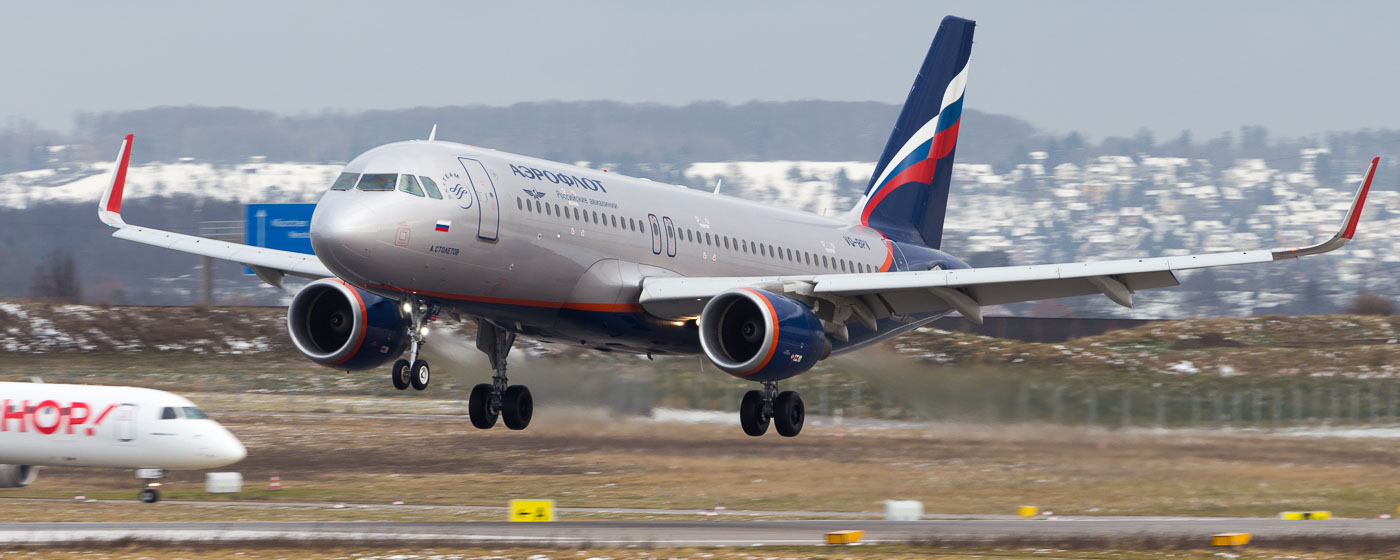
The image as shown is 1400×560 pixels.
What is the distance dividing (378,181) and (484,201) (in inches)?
72.8

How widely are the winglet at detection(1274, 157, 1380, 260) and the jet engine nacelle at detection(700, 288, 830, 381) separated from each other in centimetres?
834

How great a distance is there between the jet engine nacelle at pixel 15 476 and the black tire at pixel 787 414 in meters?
24.7

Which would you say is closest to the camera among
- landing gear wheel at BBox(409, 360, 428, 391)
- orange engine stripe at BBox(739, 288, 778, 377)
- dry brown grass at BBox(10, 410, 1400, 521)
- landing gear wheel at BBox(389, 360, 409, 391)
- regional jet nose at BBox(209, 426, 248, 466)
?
landing gear wheel at BBox(389, 360, 409, 391)

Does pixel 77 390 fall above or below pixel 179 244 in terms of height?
below

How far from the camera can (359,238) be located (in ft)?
84.9

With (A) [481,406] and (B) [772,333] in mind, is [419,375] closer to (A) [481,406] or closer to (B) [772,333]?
(A) [481,406]

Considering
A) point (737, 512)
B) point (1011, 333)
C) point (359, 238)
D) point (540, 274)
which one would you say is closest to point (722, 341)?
point (540, 274)

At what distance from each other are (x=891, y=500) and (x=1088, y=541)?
11342 mm

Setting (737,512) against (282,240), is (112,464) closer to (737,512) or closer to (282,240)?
(737,512)

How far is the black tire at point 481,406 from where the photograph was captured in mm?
32125

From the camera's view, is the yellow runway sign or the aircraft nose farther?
the yellow runway sign

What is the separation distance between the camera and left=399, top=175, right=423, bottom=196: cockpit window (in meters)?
26.7

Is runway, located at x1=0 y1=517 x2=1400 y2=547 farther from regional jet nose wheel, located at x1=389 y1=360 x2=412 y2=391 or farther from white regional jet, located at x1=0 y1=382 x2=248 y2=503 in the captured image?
white regional jet, located at x1=0 y1=382 x2=248 y2=503

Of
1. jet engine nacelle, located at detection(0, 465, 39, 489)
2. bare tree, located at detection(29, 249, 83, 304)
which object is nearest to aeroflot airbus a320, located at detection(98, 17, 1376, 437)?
jet engine nacelle, located at detection(0, 465, 39, 489)
